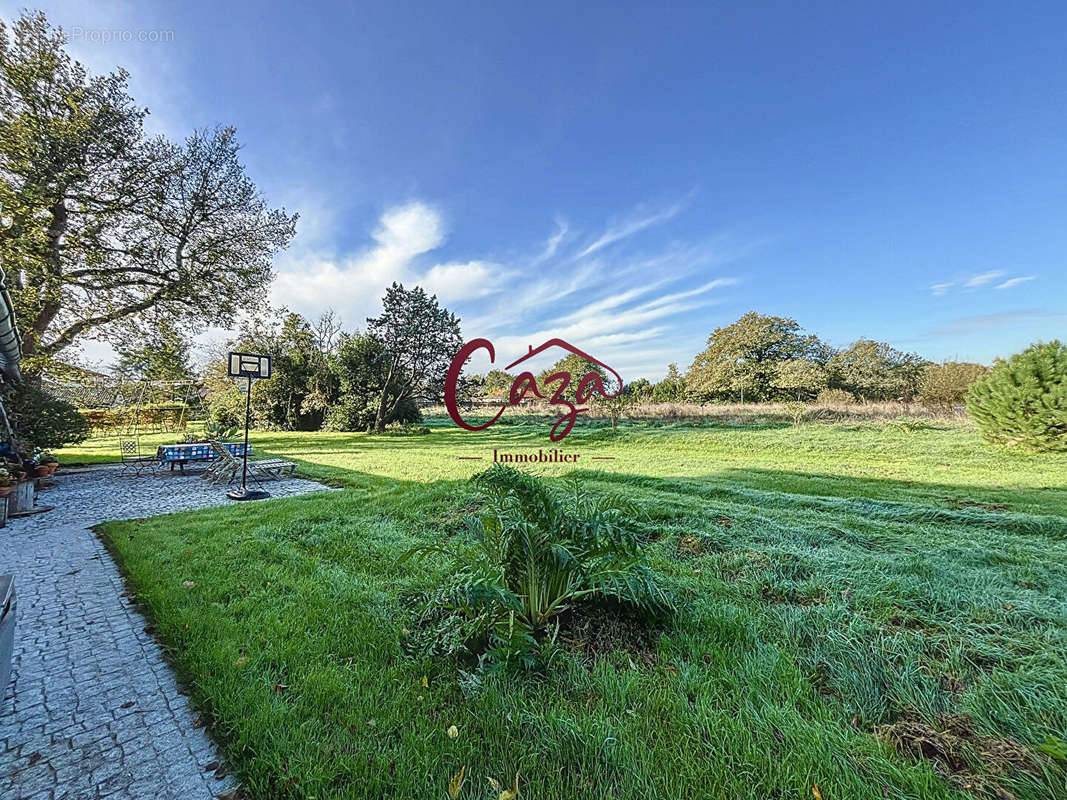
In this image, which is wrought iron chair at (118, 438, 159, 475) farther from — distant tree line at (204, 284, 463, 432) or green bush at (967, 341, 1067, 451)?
green bush at (967, 341, 1067, 451)

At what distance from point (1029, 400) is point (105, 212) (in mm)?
22795

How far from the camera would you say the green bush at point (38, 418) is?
7.56 m

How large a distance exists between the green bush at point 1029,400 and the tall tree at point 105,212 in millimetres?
20242

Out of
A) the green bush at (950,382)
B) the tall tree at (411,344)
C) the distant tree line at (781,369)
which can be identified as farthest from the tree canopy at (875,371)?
the tall tree at (411,344)

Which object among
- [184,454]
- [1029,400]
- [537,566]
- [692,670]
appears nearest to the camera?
[692,670]

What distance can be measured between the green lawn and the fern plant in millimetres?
235

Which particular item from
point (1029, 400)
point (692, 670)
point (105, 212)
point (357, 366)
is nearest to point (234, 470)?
point (105, 212)

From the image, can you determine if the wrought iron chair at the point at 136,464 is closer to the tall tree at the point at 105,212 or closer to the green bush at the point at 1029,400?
the tall tree at the point at 105,212

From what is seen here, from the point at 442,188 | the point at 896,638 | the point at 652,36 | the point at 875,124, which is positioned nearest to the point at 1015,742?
the point at 896,638

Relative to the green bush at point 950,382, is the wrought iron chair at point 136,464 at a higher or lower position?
lower

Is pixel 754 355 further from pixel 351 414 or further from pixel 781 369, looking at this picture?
pixel 351 414

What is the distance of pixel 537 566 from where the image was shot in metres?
2.24

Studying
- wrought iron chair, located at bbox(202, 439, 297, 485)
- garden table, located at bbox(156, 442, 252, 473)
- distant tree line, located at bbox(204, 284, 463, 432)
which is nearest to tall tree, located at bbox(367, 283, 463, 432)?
distant tree line, located at bbox(204, 284, 463, 432)

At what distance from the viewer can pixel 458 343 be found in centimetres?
2334
